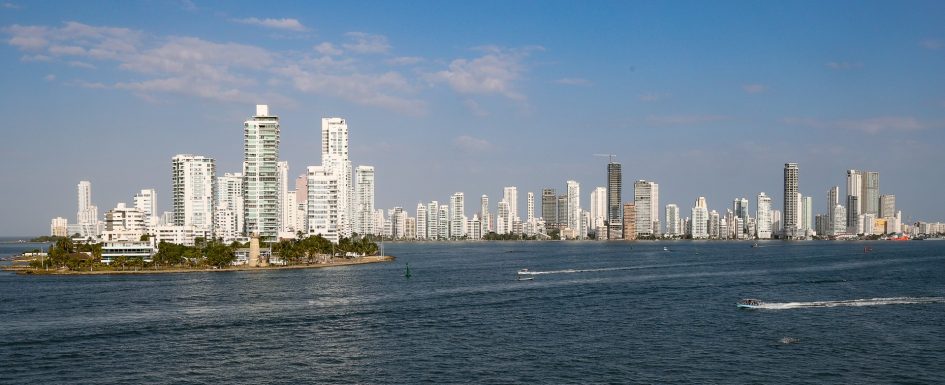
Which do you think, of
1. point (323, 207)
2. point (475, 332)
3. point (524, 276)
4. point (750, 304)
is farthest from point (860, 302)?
point (323, 207)

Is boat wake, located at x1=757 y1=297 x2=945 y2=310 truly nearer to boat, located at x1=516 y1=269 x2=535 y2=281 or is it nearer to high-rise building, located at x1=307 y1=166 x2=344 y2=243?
boat, located at x1=516 y1=269 x2=535 y2=281

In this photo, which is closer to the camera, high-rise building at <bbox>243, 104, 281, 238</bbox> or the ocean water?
the ocean water

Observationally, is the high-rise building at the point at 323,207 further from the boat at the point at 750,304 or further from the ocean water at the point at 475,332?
the boat at the point at 750,304

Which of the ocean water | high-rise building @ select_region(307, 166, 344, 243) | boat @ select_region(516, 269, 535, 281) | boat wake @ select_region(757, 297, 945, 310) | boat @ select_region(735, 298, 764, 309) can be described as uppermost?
high-rise building @ select_region(307, 166, 344, 243)

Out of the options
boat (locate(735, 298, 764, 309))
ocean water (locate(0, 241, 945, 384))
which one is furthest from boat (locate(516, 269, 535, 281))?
boat (locate(735, 298, 764, 309))

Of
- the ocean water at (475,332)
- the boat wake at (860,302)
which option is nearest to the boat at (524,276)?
the ocean water at (475,332)

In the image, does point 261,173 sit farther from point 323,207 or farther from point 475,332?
point 475,332
